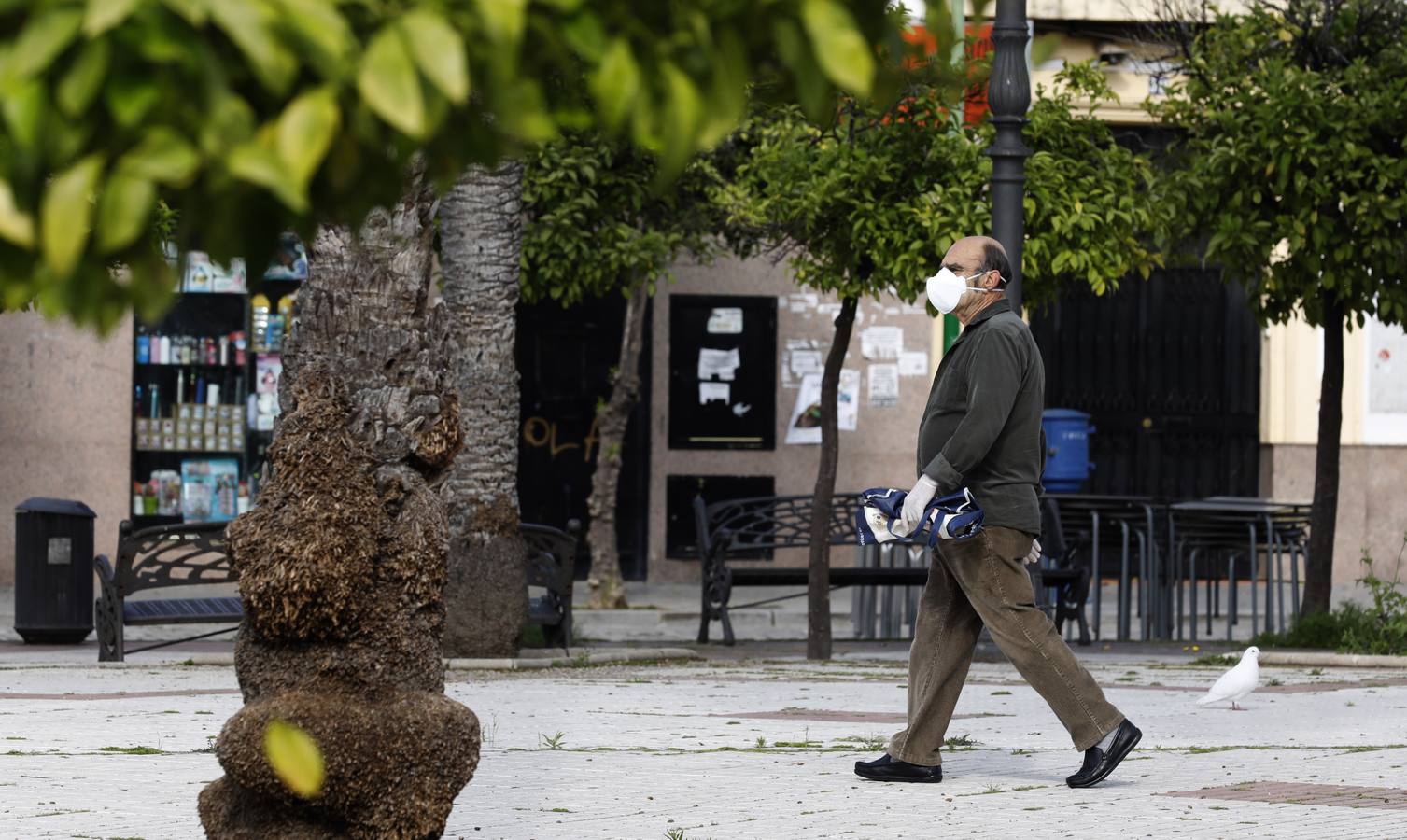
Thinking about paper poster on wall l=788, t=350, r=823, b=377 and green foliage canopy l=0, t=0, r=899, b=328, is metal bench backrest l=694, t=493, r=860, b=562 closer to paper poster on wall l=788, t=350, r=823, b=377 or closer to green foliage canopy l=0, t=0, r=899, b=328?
paper poster on wall l=788, t=350, r=823, b=377

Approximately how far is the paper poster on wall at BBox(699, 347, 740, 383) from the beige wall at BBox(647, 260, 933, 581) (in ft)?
1.08

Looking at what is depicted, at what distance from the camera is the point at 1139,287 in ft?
62.5

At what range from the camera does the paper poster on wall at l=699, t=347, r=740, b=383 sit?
1817 cm

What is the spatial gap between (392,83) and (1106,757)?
495cm

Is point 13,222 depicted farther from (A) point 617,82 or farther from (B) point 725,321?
(B) point 725,321

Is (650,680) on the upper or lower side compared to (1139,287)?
lower

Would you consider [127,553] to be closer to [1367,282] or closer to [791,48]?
[1367,282]

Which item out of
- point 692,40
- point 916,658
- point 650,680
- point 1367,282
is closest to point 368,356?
point 916,658

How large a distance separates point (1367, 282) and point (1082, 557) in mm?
3802

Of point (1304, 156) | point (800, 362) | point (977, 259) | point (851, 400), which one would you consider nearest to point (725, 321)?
point (800, 362)

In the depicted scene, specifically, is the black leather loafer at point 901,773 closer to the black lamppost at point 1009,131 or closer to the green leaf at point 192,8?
the black lamppost at point 1009,131

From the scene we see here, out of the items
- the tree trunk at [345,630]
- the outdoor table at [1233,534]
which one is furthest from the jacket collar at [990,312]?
the outdoor table at [1233,534]

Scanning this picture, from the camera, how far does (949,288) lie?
21.7 ft

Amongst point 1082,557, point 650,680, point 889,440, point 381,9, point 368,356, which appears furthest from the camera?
point 889,440
